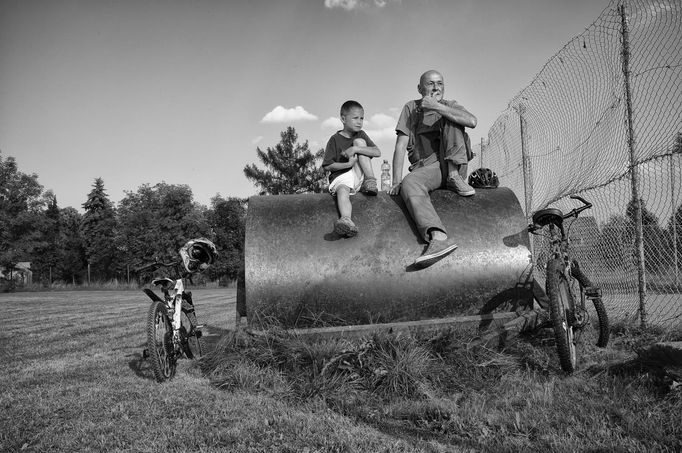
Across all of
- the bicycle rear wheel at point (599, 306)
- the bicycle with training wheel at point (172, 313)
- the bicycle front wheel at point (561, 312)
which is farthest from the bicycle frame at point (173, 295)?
the bicycle rear wheel at point (599, 306)

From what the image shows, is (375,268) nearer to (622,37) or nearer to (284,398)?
(284,398)

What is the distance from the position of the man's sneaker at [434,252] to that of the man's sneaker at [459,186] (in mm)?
691

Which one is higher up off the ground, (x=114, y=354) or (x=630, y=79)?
(x=630, y=79)

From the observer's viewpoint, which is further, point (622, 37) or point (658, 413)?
point (622, 37)

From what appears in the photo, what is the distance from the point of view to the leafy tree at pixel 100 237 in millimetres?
78938

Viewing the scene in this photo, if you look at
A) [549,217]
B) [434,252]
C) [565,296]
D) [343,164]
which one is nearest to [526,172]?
[549,217]

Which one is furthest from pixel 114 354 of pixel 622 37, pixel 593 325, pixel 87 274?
pixel 87 274

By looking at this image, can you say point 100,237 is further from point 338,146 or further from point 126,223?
point 338,146

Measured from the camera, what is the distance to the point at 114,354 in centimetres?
649

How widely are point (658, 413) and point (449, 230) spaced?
82.9 inches

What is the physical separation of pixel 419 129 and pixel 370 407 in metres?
2.88

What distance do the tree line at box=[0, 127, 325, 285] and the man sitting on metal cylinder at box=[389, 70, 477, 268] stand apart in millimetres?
44841

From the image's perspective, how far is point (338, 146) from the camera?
5.30 metres

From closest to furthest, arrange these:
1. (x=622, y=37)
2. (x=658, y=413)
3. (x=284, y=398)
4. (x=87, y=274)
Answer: (x=658, y=413) < (x=284, y=398) < (x=622, y=37) < (x=87, y=274)
